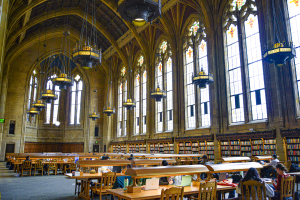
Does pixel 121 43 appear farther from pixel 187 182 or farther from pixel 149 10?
pixel 187 182

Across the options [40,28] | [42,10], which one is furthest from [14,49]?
[42,10]

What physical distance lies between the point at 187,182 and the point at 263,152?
758cm

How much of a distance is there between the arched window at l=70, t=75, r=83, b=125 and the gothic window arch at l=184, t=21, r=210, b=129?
1677 centimetres

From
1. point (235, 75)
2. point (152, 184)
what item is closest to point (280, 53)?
point (235, 75)

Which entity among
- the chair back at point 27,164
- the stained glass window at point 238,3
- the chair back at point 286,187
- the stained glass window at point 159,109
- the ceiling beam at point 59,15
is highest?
the ceiling beam at point 59,15

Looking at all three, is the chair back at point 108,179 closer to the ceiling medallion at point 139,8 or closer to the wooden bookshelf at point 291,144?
the ceiling medallion at point 139,8

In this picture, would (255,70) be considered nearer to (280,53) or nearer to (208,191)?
(280,53)

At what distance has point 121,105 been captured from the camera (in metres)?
26.3

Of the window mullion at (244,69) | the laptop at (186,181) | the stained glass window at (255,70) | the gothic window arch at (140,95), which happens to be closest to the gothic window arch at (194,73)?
the window mullion at (244,69)

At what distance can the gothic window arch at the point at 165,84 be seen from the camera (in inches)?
731

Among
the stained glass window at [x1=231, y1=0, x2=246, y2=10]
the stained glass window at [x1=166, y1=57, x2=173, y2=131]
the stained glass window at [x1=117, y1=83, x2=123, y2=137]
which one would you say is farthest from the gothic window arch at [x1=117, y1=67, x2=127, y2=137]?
the stained glass window at [x1=231, y1=0, x2=246, y2=10]

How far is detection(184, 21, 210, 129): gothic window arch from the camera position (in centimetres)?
1539

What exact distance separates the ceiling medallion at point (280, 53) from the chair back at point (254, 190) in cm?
558

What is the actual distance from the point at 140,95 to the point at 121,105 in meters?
4.38
